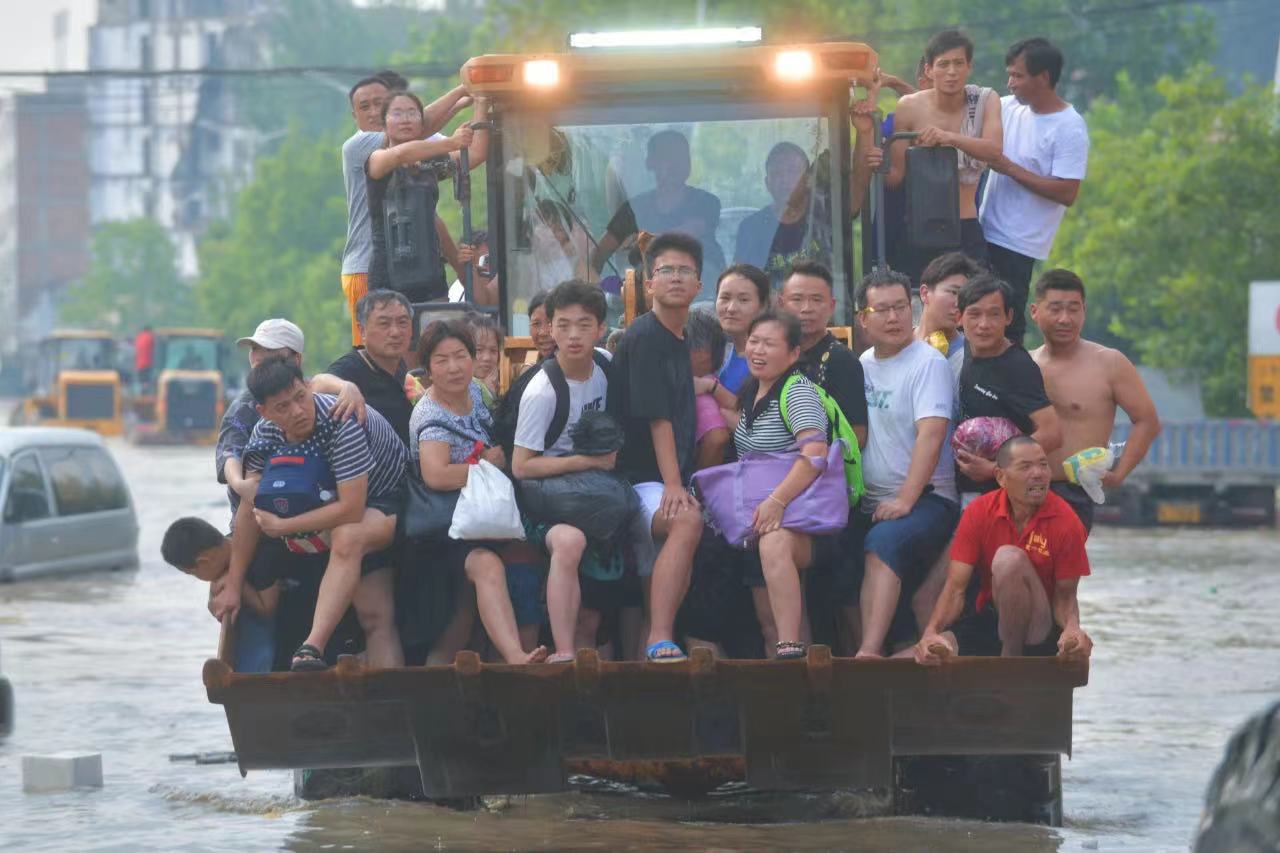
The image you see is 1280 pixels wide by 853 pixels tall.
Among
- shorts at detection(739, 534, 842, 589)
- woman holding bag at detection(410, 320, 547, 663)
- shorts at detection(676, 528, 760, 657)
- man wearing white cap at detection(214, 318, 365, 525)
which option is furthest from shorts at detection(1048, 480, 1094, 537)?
man wearing white cap at detection(214, 318, 365, 525)

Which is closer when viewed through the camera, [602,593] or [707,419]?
[602,593]

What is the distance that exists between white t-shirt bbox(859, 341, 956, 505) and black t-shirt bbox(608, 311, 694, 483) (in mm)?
709

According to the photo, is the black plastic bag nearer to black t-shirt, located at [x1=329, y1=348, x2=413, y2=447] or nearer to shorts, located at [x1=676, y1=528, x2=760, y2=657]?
shorts, located at [x1=676, y1=528, x2=760, y2=657]

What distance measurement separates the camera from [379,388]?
9.13m

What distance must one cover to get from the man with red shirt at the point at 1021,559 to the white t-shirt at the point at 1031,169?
266 cm

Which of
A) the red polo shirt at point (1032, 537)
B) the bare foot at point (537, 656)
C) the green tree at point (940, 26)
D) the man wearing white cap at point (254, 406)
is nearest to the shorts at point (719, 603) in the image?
the bare foot at point (537, 656)

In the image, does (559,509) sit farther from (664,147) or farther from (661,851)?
(664,147)

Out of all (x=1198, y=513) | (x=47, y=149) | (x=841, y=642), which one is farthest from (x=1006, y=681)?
(x=47, y=149)

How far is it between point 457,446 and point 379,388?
63cm

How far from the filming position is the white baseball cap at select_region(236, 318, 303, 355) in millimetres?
9289

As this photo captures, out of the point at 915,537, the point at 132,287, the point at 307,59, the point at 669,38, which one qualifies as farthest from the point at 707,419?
the point at 307,59

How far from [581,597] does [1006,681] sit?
1.69 metres

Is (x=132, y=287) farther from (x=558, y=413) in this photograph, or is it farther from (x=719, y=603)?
(x=719, y=603)

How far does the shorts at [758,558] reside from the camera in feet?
28.0
